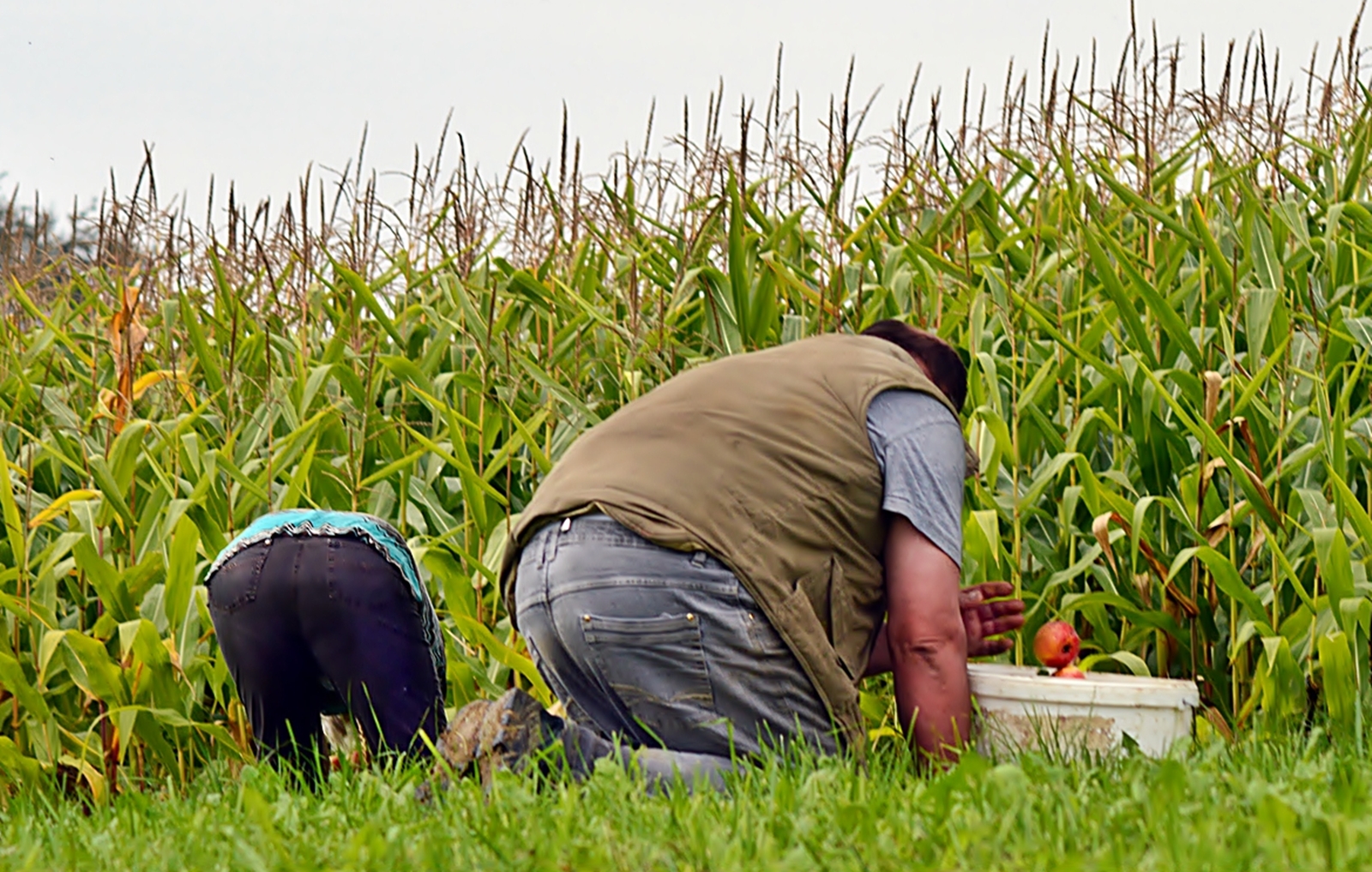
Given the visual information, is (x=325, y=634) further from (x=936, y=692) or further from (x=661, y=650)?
(x=936, y=692)

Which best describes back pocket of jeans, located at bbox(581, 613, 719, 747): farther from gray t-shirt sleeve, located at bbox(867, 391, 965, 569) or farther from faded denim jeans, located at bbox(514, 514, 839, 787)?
gray t-shirt sleeve, located at bbox(867, 391, 965, 569)

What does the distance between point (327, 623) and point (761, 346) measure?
1833 millimetres

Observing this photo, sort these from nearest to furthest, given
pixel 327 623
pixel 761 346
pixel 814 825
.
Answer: pixel 814 825 → pixel 327 623 → pixel 761 346

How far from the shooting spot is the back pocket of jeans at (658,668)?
9.04 ft

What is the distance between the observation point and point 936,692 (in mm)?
2799

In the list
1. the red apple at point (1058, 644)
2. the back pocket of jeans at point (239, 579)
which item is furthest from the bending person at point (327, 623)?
the red apple at point (1058, 644)

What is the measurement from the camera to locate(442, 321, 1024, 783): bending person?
276cm

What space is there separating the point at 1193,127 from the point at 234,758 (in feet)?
11.3

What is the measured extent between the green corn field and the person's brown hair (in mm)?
458

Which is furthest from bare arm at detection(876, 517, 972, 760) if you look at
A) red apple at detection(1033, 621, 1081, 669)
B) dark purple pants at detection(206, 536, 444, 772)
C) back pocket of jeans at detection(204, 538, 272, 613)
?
back pocket of jeans at detection(204, 538, 272, 613)

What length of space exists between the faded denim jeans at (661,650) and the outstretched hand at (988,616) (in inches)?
15.7

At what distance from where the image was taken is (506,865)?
6.57ft

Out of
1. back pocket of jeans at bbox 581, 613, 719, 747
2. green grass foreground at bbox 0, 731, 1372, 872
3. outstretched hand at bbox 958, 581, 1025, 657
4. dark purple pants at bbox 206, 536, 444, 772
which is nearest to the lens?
green grass foreground at bbox 0, 731, 1372, 872

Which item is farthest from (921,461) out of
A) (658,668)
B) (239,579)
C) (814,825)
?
(239,579)
